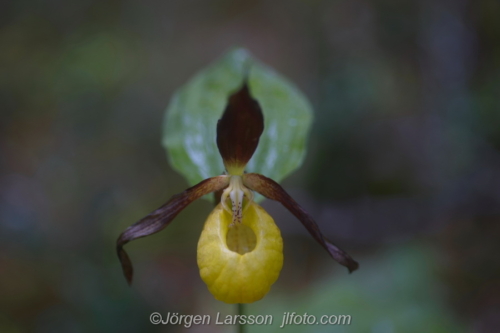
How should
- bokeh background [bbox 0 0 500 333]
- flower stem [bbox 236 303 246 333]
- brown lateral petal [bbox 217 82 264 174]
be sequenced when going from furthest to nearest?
1. bokeh background [bbox 0 0 500 333]
2. flower stem [bbox 236 303 246 333]
3. brown lateral petal [bbox 217 82 264 174]

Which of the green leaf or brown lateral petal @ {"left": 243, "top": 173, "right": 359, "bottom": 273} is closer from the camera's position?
brown lateral petal @ {"left": 243, "top": 173, "right": 359, "bottom": 273}

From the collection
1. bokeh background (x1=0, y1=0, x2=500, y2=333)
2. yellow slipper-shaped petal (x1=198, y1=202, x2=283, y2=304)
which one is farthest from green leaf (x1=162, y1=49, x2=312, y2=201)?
bokeh background (x1=0, y1=0, x2=500, y2=333)

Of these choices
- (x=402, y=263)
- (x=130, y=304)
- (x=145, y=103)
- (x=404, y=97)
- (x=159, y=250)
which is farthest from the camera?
(x=145, y=103)

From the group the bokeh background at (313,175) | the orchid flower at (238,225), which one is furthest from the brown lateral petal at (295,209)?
the bokeh background at (313,175)

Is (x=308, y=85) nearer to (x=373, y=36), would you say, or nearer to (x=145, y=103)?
(x=373, y=36)

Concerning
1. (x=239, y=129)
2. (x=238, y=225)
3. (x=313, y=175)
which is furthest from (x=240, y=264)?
(x=313, y=175)

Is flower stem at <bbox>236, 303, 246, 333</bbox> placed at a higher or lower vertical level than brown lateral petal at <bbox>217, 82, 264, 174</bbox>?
lower

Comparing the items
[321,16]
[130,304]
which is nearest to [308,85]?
[321,16]

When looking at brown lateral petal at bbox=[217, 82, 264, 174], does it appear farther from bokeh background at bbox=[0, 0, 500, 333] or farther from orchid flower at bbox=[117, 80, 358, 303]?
bokeh background at bbox=[0, 0, 500, 333]
